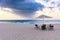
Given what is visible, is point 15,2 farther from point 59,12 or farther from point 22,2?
point 59,12

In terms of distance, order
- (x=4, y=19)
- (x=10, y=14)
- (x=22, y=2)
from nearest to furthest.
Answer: (x=4, y=19) < (x=10, y=14) < (x=22, y=2)

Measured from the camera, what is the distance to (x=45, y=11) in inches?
400

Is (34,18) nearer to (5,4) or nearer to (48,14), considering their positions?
(48,14)

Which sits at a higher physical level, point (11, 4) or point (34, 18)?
point (11, 4)

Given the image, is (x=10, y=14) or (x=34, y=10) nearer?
(x=10, y=14)

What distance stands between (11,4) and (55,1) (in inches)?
116

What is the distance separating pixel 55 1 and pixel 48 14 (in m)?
0.95

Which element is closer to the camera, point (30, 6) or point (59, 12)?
point (59, 12)

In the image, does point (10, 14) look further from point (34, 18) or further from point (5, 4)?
point (34, 18)

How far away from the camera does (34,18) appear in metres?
10.6

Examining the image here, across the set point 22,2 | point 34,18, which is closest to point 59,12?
point 34,18

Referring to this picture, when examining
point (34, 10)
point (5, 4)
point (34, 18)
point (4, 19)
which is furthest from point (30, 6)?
point (4, 19)

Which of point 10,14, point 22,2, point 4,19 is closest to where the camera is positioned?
point 4,19

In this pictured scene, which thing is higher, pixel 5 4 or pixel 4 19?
pixel 5 4
